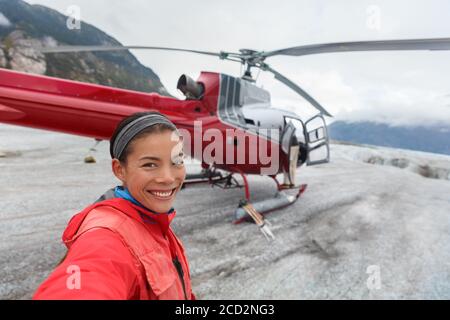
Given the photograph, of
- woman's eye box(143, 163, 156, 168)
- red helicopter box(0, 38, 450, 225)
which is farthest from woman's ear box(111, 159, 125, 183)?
red helicopter box(0, 38, 450, 225)

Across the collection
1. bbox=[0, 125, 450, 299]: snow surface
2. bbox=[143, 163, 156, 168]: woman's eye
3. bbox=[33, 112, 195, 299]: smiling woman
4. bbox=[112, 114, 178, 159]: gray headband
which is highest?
bbox=[112, 114, 178, 159]: gray headband

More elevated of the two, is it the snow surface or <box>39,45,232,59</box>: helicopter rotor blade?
<box>39,45,232,59</box>: helicopter rotor blade

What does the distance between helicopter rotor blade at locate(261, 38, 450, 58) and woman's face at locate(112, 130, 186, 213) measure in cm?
427

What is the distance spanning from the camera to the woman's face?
1.35 meters

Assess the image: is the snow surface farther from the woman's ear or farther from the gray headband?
the gray headband

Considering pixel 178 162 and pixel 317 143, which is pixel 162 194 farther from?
pixel 317 143

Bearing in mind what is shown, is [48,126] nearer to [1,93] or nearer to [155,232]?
[1,93]

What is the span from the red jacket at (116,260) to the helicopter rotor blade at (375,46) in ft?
14.8

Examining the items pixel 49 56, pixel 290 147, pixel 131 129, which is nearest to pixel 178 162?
pixel 131 129

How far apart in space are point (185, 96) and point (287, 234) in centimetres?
396

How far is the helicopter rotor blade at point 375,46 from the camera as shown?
12.2ft
